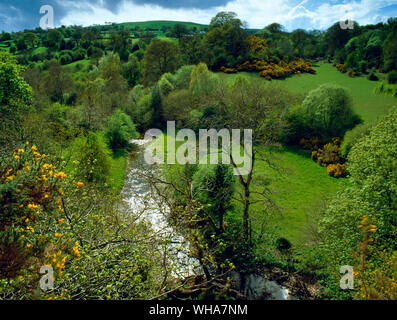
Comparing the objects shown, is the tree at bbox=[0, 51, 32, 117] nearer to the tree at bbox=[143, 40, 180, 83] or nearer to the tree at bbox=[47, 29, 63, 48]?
the tree at bbox=[143, 40, 180, 83]

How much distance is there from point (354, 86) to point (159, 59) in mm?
35839

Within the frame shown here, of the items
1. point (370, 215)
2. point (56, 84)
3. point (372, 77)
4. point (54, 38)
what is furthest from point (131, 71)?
point (370, 215)

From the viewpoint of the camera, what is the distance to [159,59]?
5103 cm

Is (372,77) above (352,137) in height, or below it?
above

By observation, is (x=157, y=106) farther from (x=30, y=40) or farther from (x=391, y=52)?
(x=30, y=40)

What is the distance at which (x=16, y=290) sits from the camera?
6.04 metres

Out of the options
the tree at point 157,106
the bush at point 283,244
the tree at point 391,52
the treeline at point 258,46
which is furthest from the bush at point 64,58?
the bush at point 283,244

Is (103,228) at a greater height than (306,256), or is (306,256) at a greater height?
(103,228)

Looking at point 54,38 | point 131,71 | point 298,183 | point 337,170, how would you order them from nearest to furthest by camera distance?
point 298,183 → point 337,170 → point 131,71 → point 54,38

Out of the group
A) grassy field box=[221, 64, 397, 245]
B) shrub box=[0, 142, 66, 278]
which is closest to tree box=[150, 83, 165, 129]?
grassy field box=[221, 64, 397, 245]

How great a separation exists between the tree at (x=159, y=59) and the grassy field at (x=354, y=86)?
13087mm
